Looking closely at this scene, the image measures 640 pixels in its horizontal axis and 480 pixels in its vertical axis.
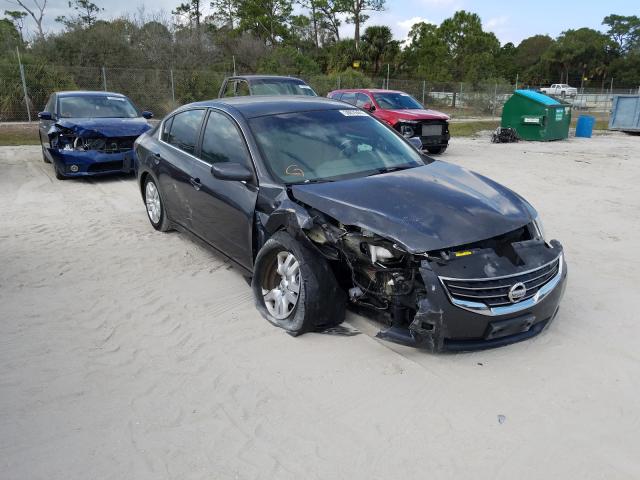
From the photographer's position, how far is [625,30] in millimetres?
89188

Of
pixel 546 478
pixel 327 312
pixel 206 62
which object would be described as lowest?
pixel 546 478

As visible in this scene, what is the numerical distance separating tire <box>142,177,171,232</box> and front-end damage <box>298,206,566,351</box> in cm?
301

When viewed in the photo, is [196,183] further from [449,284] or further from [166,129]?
[449,284]

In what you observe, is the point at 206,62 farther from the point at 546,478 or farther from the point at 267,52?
the point at 546,478

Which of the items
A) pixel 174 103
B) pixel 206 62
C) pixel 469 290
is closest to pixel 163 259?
pixel 469 290

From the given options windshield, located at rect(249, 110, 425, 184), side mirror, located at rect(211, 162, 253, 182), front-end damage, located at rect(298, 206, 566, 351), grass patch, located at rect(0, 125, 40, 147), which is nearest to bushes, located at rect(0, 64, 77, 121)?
grass patch, located at rect(0, 125, 40, 147)

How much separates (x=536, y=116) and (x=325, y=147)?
1486 cm

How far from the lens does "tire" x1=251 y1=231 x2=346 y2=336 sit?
349 centimetres

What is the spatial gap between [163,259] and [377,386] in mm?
3066

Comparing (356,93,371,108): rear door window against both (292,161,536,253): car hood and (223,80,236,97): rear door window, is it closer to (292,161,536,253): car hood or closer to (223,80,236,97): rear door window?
(223,80,236,97): rear door window

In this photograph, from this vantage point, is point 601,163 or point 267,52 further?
point 267,52

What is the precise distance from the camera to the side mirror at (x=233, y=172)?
397 cm

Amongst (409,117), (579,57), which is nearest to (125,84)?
(409,117)

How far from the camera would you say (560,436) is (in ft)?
8.78
